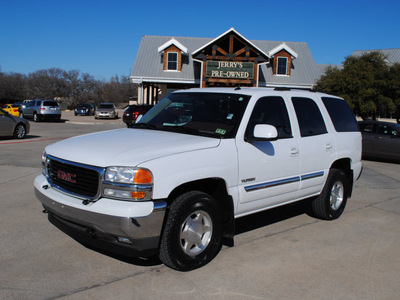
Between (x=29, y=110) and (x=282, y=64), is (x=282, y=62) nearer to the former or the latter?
(x=282, y=64)

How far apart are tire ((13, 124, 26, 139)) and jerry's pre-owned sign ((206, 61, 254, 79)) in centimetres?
1309

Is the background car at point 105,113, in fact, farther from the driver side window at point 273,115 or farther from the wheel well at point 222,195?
the wheel well at point 222,195

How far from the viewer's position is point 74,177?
Result: 383cm

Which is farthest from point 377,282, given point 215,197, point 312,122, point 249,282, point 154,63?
point 154,63

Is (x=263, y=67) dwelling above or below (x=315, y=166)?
above

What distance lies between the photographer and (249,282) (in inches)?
150

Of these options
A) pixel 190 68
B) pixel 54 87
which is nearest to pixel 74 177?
pixel 190 68

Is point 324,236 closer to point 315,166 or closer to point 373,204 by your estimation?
point 315,166

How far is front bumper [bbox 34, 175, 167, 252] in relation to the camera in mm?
3439

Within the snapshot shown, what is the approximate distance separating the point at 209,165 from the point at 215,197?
1.64 feet

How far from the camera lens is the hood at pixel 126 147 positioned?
362 cm

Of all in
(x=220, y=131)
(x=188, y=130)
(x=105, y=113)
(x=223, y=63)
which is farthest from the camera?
(x=105, y=113)

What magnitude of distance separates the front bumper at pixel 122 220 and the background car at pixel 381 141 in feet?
38.6

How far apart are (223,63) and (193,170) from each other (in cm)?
2292
